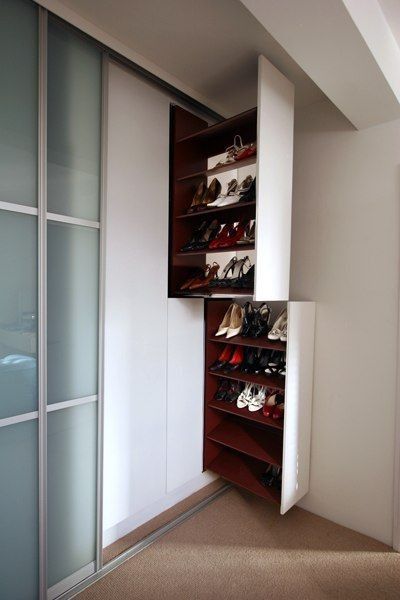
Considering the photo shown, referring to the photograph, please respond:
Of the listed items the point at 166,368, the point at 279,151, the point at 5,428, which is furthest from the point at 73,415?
the point at 279,151

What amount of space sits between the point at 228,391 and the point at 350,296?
1125 millimetres

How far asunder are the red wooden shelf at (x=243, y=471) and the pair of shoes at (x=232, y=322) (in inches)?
38.1

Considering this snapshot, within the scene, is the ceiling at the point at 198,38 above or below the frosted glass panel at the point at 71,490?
above

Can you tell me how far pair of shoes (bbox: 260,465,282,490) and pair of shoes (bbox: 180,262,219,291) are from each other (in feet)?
4.35

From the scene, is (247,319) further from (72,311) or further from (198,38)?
(198,38)

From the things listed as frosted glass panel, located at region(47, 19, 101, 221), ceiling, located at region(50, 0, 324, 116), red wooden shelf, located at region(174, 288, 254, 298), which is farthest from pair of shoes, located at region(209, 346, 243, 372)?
ceiling, located at region(50, 0, 324, 116)

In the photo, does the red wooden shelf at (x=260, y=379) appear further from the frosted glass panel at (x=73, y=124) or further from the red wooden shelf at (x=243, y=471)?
the frosted glass panel at (x=73, y=124)

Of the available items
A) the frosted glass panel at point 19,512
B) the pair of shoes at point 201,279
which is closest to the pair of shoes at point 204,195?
the pair of shoes at point 201,279

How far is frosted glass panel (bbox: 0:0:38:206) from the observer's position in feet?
4.64

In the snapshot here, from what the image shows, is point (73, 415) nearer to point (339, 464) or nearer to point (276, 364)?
point (276, 364)

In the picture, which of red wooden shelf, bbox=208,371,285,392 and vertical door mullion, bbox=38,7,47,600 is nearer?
vertical door mullion, bbox=38,7,47,600

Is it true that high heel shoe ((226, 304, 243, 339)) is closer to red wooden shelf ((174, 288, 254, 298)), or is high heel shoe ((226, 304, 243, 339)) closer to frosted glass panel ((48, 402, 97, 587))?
red wooden shelf ((174, 288, 254, 298))

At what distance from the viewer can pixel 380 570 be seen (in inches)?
A: 72.4

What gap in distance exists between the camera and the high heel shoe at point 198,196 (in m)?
2.26
